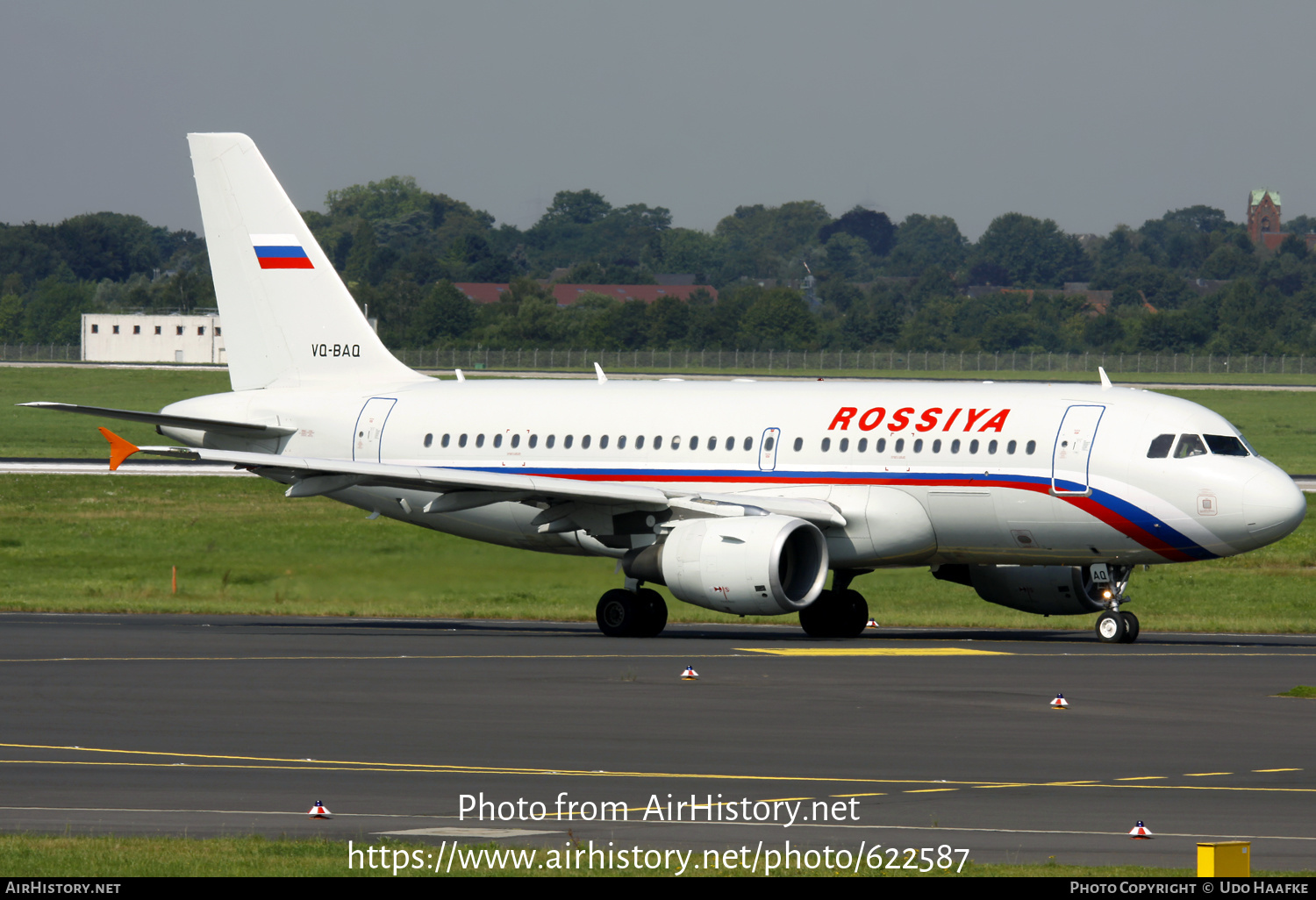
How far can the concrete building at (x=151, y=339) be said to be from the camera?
7377 inches

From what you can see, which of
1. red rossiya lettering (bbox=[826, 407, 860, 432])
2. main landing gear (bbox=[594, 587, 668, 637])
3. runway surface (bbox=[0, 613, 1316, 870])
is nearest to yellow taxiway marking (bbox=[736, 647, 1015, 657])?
runway surface (bbox=[0, 613, 1316, 870])

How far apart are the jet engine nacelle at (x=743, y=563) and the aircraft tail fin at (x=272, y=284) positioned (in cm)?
1101

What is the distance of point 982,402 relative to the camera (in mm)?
36562

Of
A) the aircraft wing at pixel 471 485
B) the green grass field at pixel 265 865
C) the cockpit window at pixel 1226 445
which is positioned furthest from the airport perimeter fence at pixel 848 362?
the green grass field at pixel 265 865

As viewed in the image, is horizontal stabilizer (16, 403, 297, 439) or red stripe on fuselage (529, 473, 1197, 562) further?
horizontal stabilizer (16, 403, 297, 439)

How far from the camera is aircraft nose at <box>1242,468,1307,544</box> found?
112 feet

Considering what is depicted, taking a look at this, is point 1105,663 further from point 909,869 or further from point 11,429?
point 11,429

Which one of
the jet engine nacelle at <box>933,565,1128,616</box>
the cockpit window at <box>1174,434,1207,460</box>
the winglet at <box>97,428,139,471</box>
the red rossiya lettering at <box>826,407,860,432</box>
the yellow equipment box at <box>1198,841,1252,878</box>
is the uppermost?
the red rossiya lettering at <box>826,407,860,432</box>

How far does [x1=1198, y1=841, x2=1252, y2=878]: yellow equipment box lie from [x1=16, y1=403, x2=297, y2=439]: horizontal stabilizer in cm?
2674

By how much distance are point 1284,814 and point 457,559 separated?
26.7m

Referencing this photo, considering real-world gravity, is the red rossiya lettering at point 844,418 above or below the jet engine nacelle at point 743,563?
above

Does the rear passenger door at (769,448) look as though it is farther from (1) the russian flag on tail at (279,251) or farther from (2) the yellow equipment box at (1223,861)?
(2) the yellow equipment box at (1223,861)

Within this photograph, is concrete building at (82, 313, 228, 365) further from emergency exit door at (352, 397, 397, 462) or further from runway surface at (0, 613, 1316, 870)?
runway surface at (0, 613, 1316, 870)
